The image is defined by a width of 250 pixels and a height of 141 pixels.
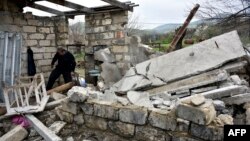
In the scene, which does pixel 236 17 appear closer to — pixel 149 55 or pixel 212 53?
pixel 149 55

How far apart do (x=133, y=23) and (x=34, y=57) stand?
20.7 metres

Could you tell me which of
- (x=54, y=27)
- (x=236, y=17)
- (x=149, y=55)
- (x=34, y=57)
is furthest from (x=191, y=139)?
(x=236, y=17)

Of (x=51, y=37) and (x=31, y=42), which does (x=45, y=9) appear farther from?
(x=31, y=42)

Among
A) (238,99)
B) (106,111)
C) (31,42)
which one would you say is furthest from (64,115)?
(31,42)

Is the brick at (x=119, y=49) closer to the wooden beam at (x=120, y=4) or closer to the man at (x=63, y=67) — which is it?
the wooden beam at (x=120, y=4)

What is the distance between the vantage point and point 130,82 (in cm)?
613

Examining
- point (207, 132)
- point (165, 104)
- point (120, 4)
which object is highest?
point (120, 4)

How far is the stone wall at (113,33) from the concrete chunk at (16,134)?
11.3 ft

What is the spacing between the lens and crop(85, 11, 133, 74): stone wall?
7.61 metres

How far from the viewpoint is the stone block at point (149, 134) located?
4.07 meters

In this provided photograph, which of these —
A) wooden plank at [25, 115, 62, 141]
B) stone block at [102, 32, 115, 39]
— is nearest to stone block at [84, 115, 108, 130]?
wooden plank at [25, 115, 62, 141]

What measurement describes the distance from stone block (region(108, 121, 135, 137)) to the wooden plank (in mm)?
825

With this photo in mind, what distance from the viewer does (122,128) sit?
4445 mm

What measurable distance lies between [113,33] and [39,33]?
204 centimetres
